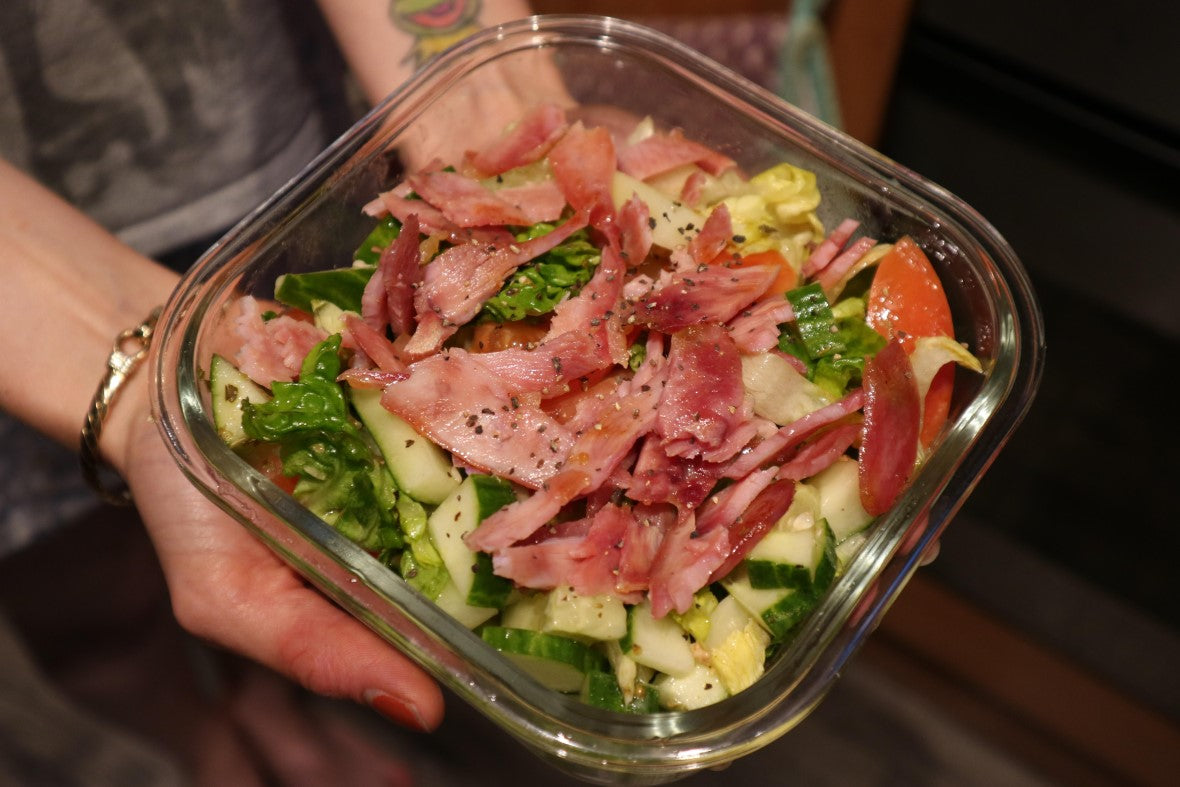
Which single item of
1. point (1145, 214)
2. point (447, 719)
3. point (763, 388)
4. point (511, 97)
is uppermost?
point (511, 97)

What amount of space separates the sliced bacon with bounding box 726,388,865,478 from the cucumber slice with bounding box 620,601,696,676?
183 mm

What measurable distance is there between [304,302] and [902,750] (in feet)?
5.69

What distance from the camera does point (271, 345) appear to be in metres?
1.19

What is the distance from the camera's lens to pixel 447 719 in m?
2.17

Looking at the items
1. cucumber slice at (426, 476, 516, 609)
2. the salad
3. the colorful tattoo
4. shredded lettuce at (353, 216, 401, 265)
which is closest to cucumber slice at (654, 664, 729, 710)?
the salad

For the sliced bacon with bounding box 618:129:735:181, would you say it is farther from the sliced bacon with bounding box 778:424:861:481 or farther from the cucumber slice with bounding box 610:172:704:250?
the sliced bacon with bounding box 778:424:861:481

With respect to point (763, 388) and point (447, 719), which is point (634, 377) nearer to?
point (763, 388)

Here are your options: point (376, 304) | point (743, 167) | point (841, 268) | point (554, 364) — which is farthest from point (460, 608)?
point (743, 167)

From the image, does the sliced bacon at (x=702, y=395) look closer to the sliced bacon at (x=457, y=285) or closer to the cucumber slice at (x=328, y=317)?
the sliced bacon at (x=457, y=285)

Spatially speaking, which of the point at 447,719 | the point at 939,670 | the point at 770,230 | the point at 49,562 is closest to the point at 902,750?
the point at 939,670

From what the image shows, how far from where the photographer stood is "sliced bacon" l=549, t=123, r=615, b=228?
1.28 meters

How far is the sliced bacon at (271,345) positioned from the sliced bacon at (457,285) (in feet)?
0.46

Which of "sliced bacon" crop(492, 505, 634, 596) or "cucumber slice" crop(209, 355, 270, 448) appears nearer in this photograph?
"sliced bacon" crop(492, 505, 634, 596)

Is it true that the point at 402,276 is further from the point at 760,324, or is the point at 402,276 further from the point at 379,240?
the point at 760,324
